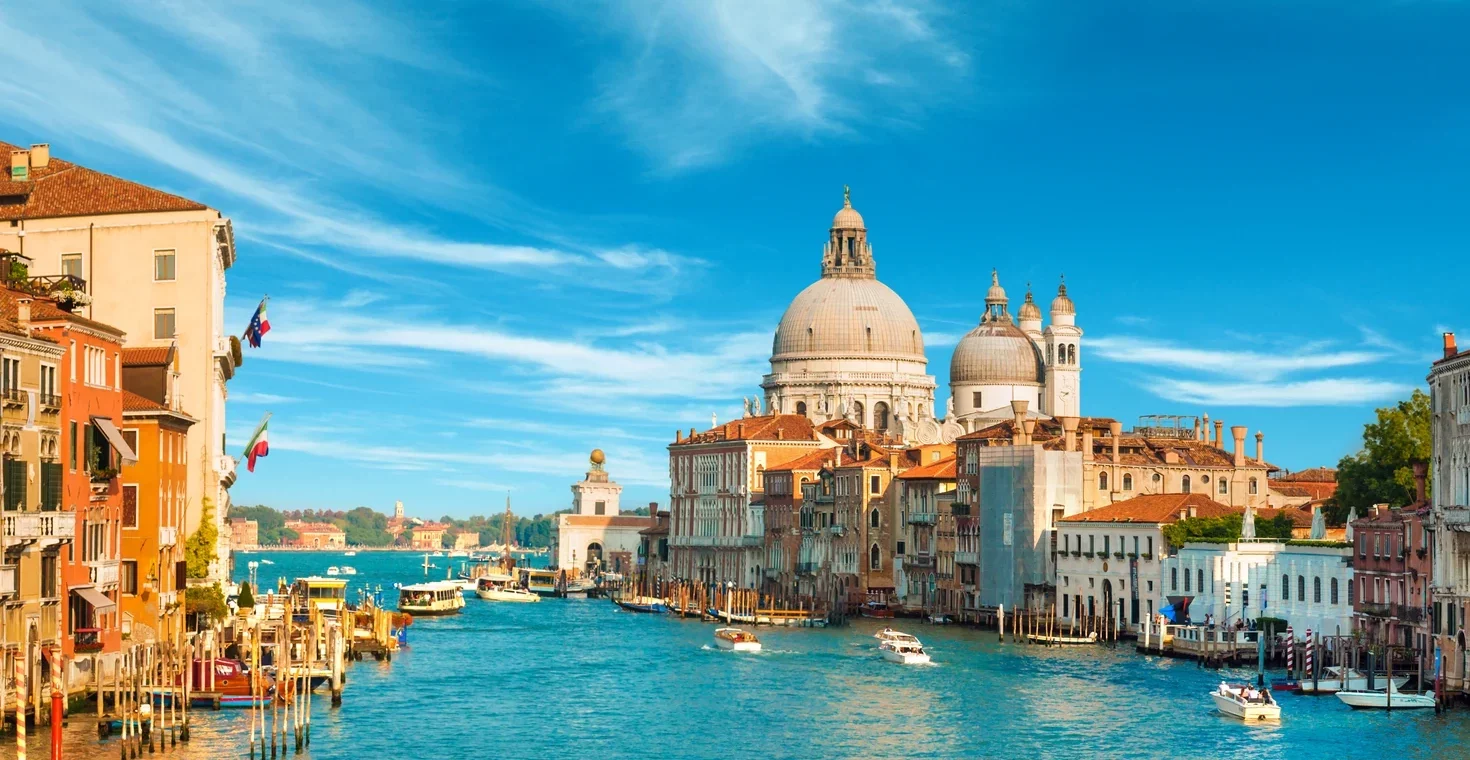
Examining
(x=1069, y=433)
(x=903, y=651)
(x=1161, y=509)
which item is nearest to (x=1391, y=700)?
(x=903, y=651)

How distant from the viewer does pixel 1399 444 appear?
2618 inches

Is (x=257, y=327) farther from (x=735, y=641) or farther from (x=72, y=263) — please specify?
(x=735, y=641)

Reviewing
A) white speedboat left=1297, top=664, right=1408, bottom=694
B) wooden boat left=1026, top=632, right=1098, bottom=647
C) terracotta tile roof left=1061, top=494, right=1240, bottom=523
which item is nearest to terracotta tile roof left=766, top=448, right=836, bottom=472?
terracotta tile roof left=1061, top=494, right=1240, bottom=523

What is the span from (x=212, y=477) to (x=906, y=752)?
57.5 ft

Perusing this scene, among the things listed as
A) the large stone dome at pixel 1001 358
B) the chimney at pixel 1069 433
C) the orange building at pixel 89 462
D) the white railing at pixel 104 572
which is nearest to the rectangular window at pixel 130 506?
the orange building at pixel 89 462

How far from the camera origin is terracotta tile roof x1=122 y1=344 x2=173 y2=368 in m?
45.3

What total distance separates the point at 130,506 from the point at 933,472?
172 ft

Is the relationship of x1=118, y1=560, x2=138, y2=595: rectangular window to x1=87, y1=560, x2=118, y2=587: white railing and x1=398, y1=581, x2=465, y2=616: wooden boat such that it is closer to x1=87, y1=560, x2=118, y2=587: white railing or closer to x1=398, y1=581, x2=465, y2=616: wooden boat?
x1=87, y1=560, x2=118, y2=587: white railing

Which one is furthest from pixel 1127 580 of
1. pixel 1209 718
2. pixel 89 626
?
pixel 89 626

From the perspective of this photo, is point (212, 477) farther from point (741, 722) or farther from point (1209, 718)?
point (1209, 718)

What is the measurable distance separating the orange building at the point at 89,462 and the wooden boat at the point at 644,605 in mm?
57861

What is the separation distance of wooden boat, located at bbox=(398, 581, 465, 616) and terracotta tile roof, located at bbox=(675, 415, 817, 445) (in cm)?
2195

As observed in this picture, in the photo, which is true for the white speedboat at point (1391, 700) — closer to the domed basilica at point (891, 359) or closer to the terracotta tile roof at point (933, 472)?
the terracotta tile roof at point (933, 472)

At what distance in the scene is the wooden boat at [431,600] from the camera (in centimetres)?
9162
